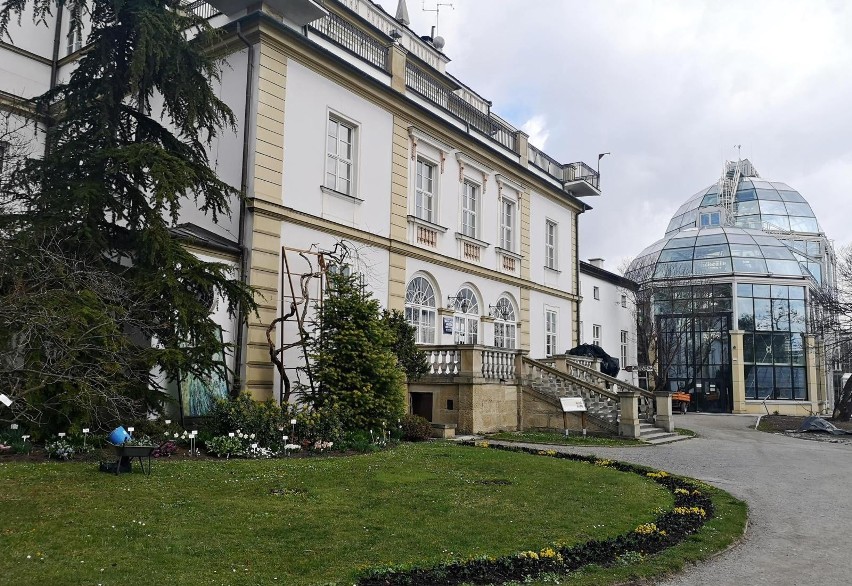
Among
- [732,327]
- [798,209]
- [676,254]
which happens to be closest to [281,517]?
[732,327]

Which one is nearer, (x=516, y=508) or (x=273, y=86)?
(x=516, y=508)

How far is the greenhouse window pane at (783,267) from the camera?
3834 centimetres

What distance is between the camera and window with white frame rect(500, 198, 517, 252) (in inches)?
949

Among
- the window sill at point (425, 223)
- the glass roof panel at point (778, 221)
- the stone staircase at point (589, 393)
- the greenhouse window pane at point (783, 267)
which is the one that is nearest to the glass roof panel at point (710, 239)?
the greenhouse window pane at point (783, 267)

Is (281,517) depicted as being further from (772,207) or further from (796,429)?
(772,207)

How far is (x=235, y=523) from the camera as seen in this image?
646cm

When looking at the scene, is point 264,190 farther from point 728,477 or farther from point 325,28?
point 728,477

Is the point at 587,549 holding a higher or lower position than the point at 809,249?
lower

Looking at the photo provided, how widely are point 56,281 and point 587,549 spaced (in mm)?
7861

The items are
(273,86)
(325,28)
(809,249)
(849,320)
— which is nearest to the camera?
(273,86)

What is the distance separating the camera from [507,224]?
24.5m

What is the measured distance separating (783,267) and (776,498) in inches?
1289

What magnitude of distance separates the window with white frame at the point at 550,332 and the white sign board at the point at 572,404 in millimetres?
8963

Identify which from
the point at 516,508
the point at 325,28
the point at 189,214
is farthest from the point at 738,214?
the point at 516,508
